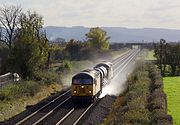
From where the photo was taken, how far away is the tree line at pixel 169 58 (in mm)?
74438

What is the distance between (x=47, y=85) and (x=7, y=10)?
38537 millimetres

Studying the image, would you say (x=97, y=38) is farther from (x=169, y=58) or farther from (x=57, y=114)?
(x=57, y=114)

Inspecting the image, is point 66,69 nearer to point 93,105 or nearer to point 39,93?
point 39,93

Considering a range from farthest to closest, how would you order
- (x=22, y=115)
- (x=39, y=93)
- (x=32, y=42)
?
1. (x=32, y=42)
2. (x=39, y=93)
3. (x=22, y=115)

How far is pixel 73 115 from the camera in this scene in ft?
105

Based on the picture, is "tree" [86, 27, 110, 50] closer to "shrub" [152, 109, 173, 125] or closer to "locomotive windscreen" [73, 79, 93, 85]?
"locomotive windscreen" [73, 79, 93, 85]

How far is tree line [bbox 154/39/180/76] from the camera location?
7444 centimetres

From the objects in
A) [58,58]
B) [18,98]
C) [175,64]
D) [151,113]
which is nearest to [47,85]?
[18,98]

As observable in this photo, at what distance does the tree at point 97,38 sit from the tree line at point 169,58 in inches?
1514

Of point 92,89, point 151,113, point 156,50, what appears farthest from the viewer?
point 156,50

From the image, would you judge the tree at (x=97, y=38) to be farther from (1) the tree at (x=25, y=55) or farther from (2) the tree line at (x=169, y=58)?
(1) the tree at (x=25, y=55)

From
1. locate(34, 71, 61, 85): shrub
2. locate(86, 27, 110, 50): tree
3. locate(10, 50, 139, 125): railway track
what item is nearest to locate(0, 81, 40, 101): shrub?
locate(10, 50, 139, 125): railway track

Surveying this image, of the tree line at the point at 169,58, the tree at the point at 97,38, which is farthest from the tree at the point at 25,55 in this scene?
the tree at the point at 97,38

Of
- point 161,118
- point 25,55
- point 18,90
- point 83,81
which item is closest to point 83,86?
point 83,81
